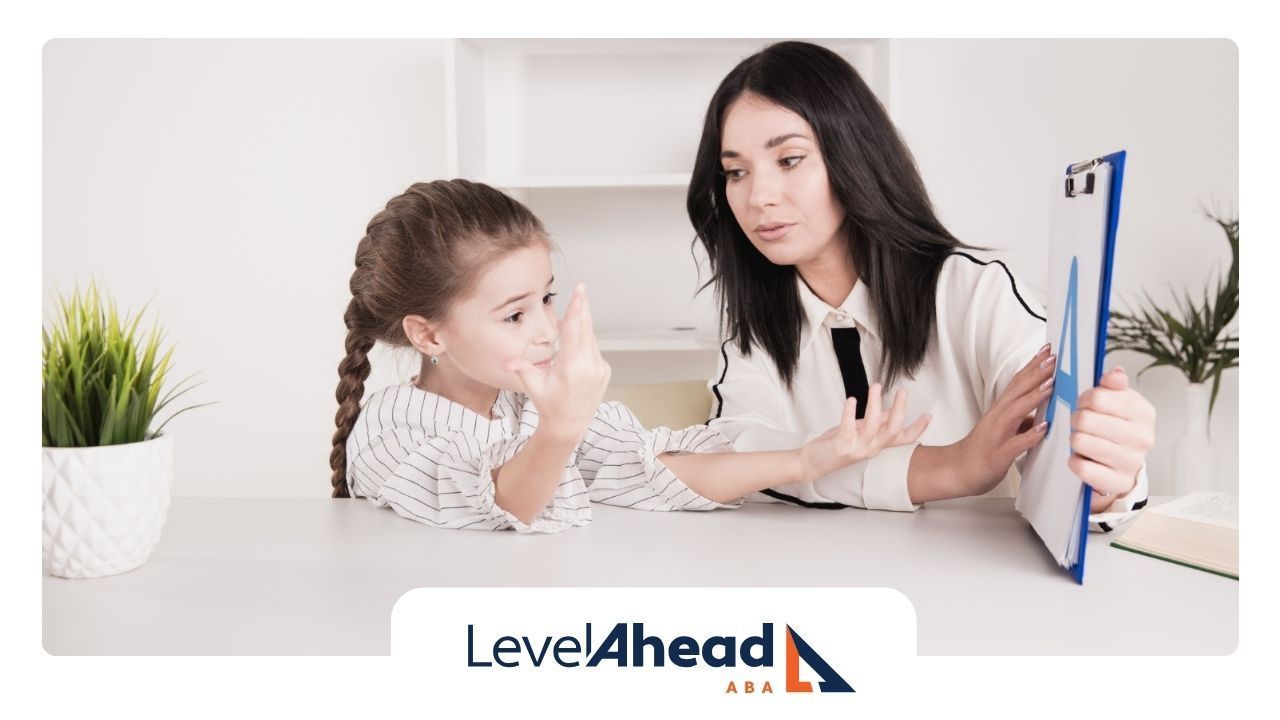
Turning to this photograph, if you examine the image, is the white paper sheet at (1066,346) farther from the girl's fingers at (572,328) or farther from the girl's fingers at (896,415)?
the girl's fingers at (572,328)

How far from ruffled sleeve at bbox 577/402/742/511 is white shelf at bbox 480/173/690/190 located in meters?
0.23

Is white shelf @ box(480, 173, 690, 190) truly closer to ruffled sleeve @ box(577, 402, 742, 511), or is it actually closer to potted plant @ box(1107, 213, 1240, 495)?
ruffled sleeve @ box(577, 402, 742, 511)

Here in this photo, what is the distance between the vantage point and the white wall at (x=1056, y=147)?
1.11 meters

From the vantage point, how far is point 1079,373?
25.6 inches

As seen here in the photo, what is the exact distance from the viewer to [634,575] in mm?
699

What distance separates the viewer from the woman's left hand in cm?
63

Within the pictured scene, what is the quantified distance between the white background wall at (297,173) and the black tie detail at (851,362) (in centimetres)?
30

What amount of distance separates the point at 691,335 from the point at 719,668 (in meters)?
0.49

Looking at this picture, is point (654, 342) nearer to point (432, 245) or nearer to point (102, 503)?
point (432, 245)

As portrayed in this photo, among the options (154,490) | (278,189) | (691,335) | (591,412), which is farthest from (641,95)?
(154,490)

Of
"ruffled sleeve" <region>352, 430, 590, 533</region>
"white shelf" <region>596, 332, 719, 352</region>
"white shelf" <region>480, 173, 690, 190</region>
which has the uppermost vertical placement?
"white shelf" <region>480, 173, 690, 190</region>

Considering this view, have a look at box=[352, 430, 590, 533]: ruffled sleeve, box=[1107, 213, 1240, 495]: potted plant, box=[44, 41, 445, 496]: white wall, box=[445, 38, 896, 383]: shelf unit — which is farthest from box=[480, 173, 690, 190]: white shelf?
box=[1107, 213, 1240, 495]: potted plant

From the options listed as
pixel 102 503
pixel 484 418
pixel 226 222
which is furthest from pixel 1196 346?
pixel 102 503

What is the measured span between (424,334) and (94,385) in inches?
11.2
